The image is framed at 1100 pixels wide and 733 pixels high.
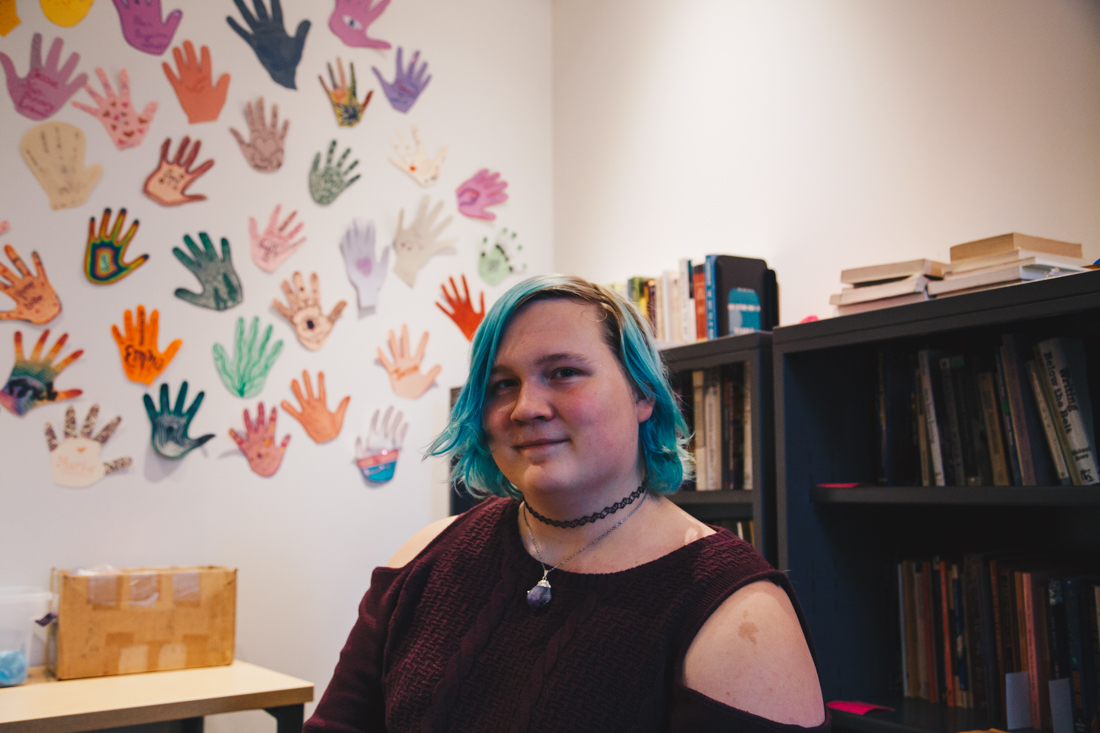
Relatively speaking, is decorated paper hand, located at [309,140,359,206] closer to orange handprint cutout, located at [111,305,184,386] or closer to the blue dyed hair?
orange handprint cutout, located at [111,305,184,386]

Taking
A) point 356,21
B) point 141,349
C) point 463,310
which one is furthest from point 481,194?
point 141,349

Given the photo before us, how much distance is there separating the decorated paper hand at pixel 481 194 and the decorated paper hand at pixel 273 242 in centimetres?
61

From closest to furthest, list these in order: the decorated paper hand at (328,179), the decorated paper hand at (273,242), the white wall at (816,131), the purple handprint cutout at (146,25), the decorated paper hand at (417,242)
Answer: the white wall at (816,131)
the purple handprint cutout at (146,25)
the decorated paper hand at (273,242)
the decorated paper hand at (328,179)
the decorated paper hand at (417,242)

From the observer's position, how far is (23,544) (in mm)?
2141

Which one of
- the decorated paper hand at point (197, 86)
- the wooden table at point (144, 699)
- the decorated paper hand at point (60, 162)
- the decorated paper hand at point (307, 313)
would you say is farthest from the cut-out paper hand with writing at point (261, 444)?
the decorated paper hand at point (197, 86)

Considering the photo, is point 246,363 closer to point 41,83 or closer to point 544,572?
point 41,83

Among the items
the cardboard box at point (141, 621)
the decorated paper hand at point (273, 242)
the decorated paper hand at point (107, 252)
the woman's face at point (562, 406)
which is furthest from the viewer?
the decorated paper hand at point (273, 242)

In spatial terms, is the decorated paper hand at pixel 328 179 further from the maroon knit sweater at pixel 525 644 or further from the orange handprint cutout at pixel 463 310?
the maroon knit sweater at pixel 525 644

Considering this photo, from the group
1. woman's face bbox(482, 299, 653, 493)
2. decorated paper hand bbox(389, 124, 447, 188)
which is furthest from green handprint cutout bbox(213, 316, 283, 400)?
Result: woman's face bbox(482, 299, 653, 493)

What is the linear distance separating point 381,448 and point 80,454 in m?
0.89

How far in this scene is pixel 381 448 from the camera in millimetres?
2764

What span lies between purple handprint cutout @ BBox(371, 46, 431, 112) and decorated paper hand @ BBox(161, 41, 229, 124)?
55 cm

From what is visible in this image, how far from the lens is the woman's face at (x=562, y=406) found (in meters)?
1.17

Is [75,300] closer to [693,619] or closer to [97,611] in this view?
[97,611]
